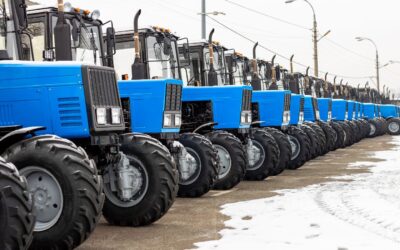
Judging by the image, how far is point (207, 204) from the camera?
9.44 meters

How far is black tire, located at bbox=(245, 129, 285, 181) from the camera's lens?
12.7 meters

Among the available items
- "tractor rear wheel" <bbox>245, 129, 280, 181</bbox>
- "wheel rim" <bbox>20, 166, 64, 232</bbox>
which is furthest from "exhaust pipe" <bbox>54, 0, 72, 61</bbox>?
"tractor rear wheel" <bbox>245, 129, 280, 181</bbox>

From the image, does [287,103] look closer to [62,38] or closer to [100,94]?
[62,38]

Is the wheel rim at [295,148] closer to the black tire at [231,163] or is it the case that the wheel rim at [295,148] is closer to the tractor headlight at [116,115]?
the black tire at [231,163]

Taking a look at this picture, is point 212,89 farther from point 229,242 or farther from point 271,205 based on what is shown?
point 229,242

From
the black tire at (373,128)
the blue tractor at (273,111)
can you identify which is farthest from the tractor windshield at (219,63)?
the black tire at (373,128)

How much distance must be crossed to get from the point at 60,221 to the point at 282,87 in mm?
15276

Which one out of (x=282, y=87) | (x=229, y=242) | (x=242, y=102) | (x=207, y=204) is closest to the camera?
(x=229, y=242)

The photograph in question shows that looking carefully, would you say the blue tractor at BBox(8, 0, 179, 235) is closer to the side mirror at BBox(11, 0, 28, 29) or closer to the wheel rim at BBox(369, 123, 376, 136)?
the side mirror at BBox(11, 0, 28, 29)

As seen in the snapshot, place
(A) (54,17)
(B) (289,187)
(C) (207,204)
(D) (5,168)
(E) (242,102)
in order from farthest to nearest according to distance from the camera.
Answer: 1. (E) (242,102)
2. (B) (289,187)
3. (C) (207,204)
4. (A) (54,17)
5. (D) (5,168)

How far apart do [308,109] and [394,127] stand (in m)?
19.5

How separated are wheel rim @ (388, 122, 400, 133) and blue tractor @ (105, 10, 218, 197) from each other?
2796 centimetres

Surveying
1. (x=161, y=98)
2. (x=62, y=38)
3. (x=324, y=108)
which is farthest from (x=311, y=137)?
(x=62, y=38)

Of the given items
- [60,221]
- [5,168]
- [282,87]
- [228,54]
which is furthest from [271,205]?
[282,87]
